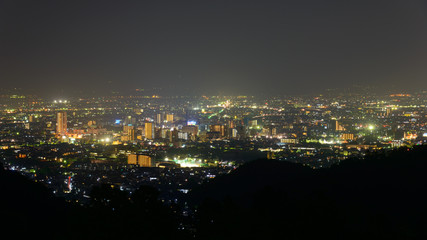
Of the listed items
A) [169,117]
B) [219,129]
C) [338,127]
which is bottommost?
[219,129]

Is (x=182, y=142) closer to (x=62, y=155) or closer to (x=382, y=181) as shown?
(x=62, y=155)

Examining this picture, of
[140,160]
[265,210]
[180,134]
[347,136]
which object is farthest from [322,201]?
[180,134]

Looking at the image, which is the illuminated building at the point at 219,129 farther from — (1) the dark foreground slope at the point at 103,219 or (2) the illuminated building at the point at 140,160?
(1) the dark foreground slope at the point at 103,219

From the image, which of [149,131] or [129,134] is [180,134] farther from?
[129,134]

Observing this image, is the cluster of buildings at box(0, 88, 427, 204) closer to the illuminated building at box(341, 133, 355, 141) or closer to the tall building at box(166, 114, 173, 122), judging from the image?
the illuminated building at box(341, 133, 355, 141)

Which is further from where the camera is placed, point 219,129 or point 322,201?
point 219,129

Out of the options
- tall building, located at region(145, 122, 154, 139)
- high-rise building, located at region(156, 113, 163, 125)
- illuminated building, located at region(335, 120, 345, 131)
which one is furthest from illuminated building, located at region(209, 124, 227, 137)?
high-rise building, located at region(156, 113, 163, 125)

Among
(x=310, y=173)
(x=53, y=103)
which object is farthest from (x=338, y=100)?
(x=310, y=173)
